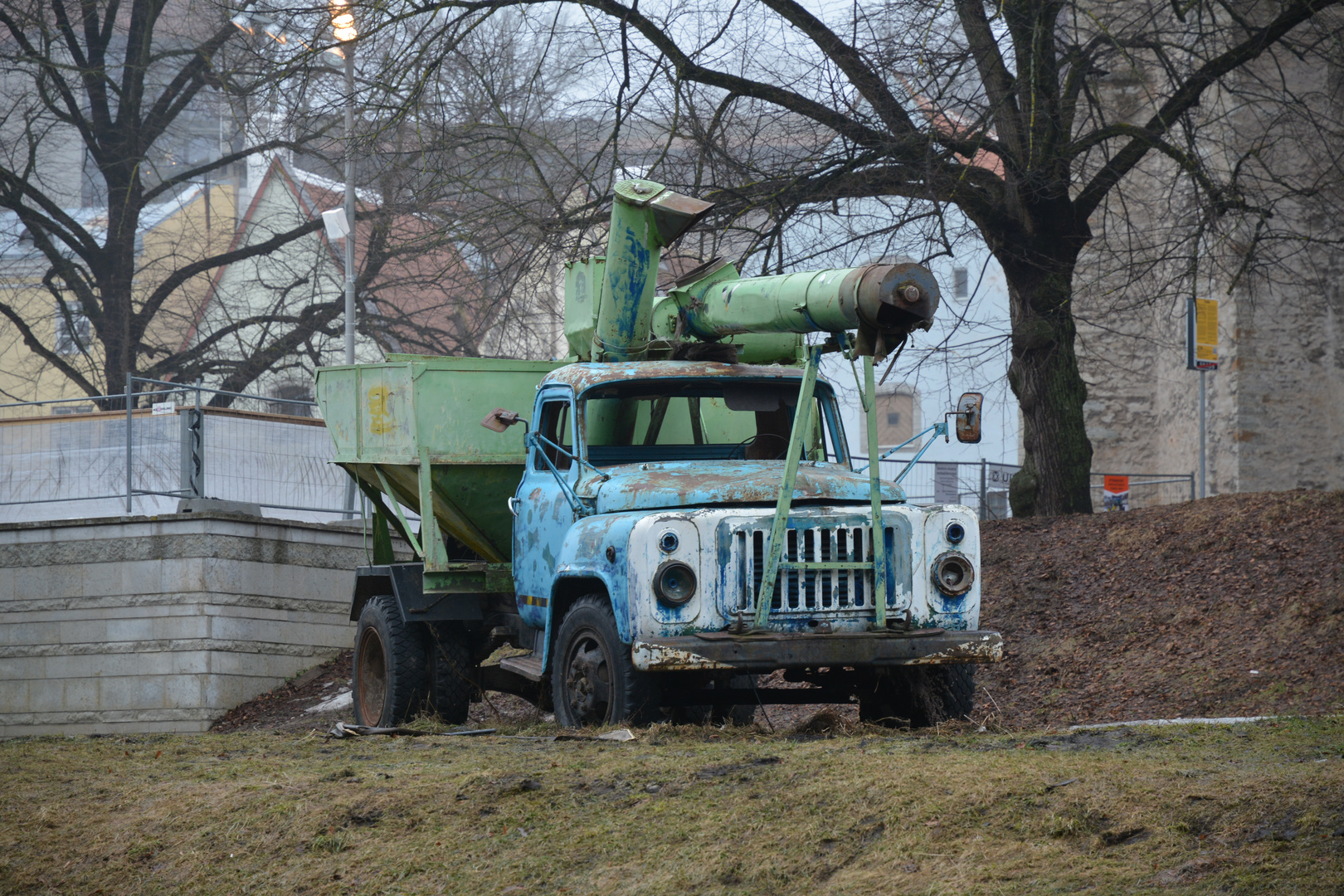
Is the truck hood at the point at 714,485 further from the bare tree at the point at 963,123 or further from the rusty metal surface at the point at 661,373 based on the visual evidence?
the bare tree at the point at 963,123

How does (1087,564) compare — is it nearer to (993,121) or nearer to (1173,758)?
(993,121)

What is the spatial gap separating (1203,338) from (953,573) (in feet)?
33.7

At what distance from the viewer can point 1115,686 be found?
38.7 feet

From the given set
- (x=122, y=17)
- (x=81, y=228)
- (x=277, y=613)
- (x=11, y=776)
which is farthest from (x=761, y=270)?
(x=122, y=17)

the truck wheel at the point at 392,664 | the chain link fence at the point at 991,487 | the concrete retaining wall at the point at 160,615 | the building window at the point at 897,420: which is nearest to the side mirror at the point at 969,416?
the truck wheel at the point at 392,664

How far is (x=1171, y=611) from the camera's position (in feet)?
42.5

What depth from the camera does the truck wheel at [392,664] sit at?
10672mm

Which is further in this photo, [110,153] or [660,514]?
[110,153]

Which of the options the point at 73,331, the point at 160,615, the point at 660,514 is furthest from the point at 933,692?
the point at 73,331

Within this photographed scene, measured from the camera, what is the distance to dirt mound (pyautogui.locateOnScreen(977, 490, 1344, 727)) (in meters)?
11.3

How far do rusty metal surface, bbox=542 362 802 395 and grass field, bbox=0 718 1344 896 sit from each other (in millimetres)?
2223

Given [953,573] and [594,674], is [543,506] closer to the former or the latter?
[594,674]

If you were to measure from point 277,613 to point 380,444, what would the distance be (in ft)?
22.9

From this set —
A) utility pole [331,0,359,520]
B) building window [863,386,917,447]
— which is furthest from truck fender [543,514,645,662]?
building window [863,386,917,447]
